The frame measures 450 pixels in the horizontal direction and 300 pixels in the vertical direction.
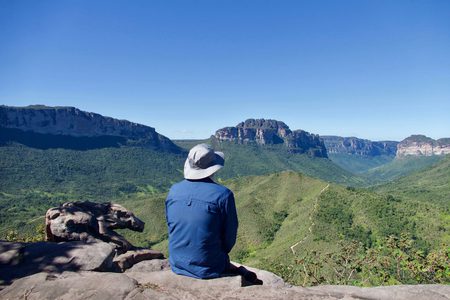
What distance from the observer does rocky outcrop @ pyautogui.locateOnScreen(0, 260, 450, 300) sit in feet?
15.1

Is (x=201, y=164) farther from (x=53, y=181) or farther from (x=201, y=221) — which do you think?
(x=53, y=181)

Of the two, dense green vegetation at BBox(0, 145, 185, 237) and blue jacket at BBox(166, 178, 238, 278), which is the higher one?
blue jacket at BBox(166, 178, 238, 278)

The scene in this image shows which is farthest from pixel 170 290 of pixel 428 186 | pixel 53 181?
pixel 53 181

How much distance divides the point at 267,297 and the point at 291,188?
87.2 metres

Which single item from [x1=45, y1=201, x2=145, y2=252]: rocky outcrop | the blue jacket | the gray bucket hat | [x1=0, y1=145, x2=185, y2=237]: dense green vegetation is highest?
the gray bucket hat

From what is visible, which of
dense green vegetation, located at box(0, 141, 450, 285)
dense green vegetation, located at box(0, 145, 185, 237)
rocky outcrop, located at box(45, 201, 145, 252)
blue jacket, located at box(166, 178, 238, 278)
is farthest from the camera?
dense green vegetation, located at box(0, 145, 185, 237)

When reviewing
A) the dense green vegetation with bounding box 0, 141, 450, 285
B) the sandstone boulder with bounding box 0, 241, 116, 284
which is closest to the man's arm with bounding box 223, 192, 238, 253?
the sandstone boulder with bounding box 0, 241, 116, 284

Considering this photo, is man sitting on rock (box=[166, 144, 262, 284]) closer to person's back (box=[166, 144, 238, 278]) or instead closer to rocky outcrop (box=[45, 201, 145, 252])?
person's back (box=[166, 144, 238, 278])

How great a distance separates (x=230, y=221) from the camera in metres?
5.14

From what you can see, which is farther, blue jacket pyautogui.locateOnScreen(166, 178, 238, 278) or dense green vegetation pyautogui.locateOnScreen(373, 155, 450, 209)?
dense green vegetation pyautogui.locateOnScreen(373, 155, 450, 209)

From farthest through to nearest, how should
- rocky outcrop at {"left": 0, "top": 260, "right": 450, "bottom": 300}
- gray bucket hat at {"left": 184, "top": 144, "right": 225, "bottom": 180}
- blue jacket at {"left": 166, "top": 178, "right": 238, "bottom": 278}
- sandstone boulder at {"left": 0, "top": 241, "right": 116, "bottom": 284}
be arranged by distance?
sandstone boulder at {"left": 0, "top": 241, "right": 116, "bottom": 284}, gray bucket hat at {"left": 184, "top": 144, "right": 225, "bottom": 180}, blue jacket at {"left": 166, "top": 178, "right": 238, "bottom": 278}, rocky outcrop at {"left": 0, "top": 260, "right": 450, "bottom": 300}

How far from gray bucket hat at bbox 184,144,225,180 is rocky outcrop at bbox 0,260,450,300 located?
1.55m

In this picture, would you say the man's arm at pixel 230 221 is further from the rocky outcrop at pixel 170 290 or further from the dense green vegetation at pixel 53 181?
the dense green vegetation at pixel 53 181

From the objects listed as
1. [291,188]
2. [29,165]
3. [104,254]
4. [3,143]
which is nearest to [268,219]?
[291,188]
